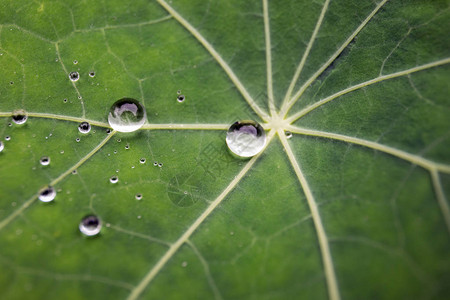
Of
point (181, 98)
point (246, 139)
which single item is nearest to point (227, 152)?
point (246, 139)

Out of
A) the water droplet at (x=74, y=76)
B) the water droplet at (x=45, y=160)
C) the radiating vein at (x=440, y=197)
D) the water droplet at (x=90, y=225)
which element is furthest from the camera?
the water droplet at (x=74, y=76)

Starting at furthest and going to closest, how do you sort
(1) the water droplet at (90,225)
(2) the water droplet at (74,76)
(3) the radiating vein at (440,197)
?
1. (2) the water droplet at (74,76)
2. (1) the water droplet at (90,225)
3. (3) the radiating vein at (440,197)

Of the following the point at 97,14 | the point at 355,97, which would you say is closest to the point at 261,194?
the point at 355,97

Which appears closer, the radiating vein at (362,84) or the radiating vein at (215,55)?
the radiating vein at (362,84)

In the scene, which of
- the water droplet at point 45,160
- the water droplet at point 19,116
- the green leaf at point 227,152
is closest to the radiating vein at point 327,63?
the green leaf at point 227,152

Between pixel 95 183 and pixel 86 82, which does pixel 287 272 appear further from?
pixel 86 82

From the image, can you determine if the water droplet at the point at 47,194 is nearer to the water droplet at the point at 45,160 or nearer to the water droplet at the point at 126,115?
the water droplet at the point at 45,160

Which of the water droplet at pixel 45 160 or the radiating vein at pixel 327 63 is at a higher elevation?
the radiating vein at pixel 327 63
